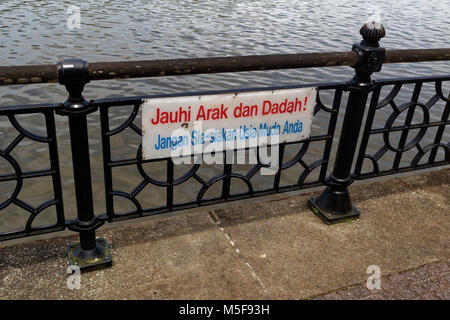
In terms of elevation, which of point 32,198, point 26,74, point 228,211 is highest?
point 26,74

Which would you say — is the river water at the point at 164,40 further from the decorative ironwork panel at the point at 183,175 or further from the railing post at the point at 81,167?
the railing post at the point at 81,167

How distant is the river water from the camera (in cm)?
642

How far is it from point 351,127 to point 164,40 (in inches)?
392

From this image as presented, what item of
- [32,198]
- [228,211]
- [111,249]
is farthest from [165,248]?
[32,198]

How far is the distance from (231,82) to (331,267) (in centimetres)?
721

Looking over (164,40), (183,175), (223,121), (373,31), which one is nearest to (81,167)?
(183,175)

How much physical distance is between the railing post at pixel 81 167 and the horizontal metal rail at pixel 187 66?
7 centimetres

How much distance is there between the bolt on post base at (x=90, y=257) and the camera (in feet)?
9.20

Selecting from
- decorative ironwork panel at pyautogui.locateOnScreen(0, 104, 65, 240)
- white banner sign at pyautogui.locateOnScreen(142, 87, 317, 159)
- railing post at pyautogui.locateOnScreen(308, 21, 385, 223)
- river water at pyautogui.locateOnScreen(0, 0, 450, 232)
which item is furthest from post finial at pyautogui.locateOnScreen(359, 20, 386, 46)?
river water at pyautogui.locateOnScreen(0, 0, 450, 232)

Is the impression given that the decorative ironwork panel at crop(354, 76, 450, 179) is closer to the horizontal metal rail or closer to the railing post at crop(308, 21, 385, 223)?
the railing post at crop(308, 21, 385, 223)

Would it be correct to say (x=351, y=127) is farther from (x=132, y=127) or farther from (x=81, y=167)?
(x=81, y=167)

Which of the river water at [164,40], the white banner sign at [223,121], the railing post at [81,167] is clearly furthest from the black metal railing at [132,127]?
the river water at [164,40]
